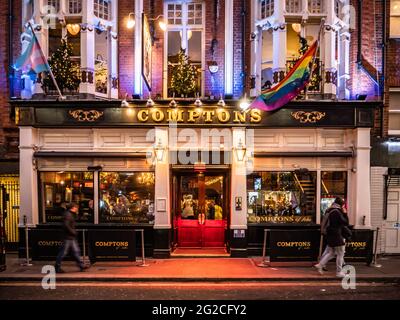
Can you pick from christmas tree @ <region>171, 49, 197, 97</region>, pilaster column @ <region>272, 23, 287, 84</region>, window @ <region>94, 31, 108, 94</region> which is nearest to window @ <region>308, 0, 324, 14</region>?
pilaster column @ <region>272, 23, 287, 84</region>

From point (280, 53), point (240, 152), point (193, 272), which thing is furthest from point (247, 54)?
point (193, 272)

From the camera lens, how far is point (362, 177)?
42.0 ft

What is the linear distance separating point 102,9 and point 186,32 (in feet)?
8.77

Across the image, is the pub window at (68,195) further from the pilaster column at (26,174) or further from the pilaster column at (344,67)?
the pilaster column at (344,67)

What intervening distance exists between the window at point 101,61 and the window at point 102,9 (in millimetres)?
497

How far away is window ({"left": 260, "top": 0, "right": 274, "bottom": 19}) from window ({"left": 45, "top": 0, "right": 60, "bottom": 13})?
619 centimetres

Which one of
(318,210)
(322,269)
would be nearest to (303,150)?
(318,210)

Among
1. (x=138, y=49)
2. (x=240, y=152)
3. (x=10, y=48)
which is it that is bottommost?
(x=240, y=152)

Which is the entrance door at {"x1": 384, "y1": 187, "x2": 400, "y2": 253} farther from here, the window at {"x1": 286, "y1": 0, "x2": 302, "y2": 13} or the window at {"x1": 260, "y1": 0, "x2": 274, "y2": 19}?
the window at {"x1": 260, "y1": 0, "x2": 274, "y2": 19}

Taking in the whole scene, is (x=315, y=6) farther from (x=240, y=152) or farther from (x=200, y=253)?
(x=200, y=253)

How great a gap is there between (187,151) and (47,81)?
468 cm

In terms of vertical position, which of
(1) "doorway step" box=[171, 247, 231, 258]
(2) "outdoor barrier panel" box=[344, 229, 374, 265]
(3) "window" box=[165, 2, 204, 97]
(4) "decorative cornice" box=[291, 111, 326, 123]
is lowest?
(1) "doorway step" box=[171, 247, 231, 258]

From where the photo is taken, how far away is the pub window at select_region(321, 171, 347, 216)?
1318cm

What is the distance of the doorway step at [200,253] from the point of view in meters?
12.8
